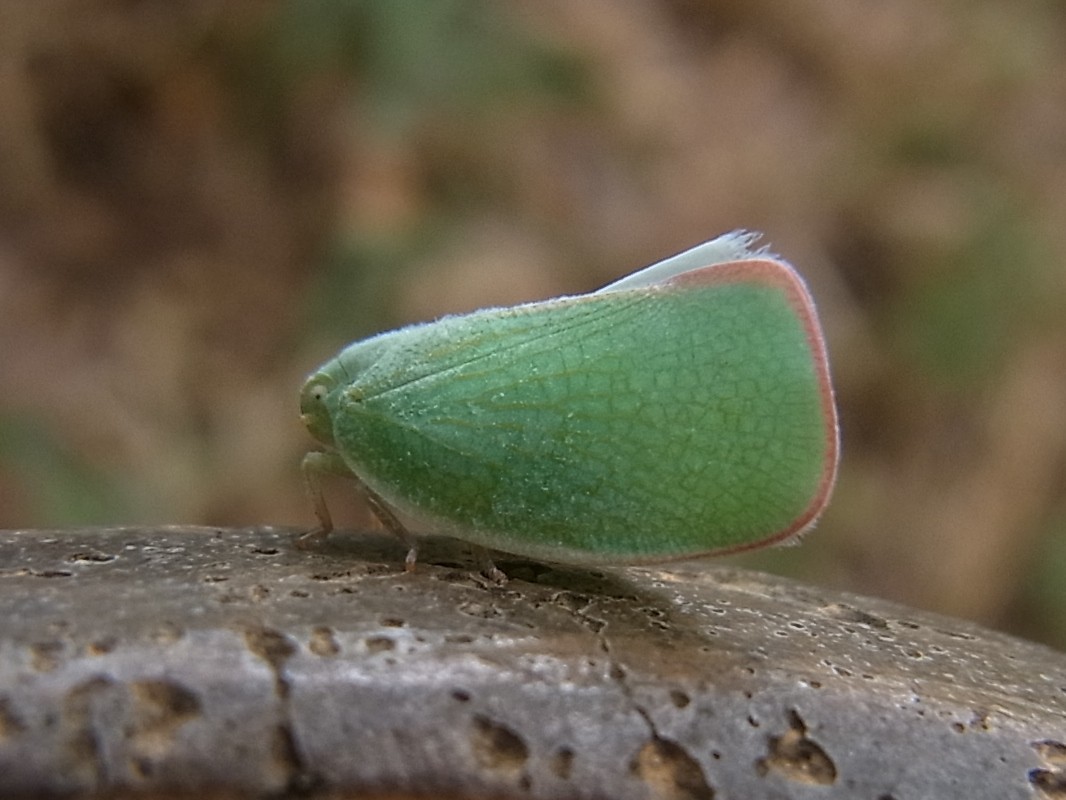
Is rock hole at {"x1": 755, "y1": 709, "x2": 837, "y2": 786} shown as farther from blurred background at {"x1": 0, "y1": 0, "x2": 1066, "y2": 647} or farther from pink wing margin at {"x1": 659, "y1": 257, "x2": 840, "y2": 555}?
blurred background at {"x1": 0, "y1": 0, "x2": 1066, "y2": 647}

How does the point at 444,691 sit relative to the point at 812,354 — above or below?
below

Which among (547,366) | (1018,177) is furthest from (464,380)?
(1018,177)

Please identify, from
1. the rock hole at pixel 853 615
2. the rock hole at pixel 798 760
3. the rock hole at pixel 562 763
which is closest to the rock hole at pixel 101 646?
the rock hole at pixel 562 763

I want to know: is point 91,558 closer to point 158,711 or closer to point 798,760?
point 158,711

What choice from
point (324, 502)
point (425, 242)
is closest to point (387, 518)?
point (324, 502)

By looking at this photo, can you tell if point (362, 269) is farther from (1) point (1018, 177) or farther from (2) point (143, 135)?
(1) point (1018, 177)

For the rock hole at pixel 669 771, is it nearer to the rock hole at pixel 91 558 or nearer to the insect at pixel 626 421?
the insect at pixel 626 421
